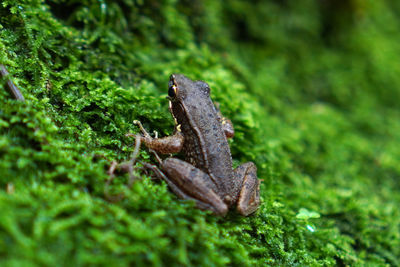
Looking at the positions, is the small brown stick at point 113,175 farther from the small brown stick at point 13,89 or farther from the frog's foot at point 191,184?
the small brown stick at point 13,89

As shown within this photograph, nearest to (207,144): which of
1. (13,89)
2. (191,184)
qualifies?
(191,184)

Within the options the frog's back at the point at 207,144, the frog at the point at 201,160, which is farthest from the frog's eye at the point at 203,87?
the frog's back at the point at 207,144

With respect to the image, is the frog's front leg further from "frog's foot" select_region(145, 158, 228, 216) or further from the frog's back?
"frog's foot" select_region(145, 158, 228, 216)

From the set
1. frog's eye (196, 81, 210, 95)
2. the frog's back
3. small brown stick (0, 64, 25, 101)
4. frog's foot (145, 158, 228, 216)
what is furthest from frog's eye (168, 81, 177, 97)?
small brown stick (0, 64, 25, 101)

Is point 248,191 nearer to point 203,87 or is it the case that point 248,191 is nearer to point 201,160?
point 201,160

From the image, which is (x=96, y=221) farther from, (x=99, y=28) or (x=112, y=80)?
(x=99, y=28)

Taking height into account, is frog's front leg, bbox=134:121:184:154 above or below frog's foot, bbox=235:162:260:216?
below
